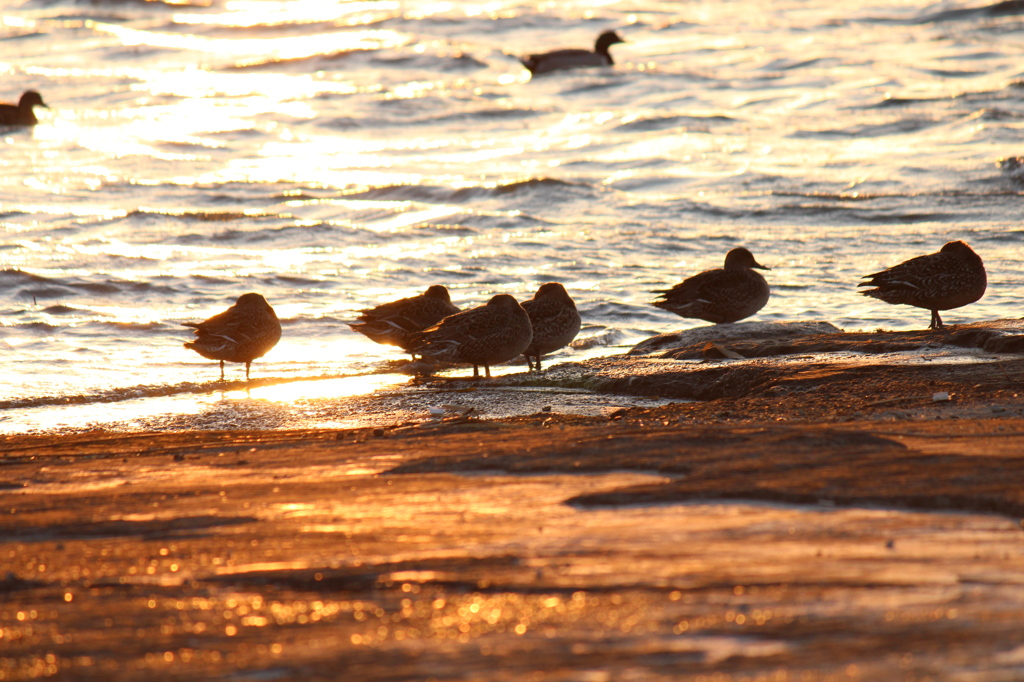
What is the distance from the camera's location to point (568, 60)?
116 ft

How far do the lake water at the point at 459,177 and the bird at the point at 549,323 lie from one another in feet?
4.30

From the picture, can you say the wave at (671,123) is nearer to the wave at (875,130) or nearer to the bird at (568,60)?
the wave at (875,130)

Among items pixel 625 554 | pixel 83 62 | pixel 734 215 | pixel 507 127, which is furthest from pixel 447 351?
pixel 83 62

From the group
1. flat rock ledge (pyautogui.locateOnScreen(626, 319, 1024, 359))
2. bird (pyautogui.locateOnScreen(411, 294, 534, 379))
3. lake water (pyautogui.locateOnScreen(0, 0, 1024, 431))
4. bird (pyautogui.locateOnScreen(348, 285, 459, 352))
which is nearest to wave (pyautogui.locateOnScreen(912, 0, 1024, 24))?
lake water (pyautogui.locateOnScreen(0, 0, 1024, 431))

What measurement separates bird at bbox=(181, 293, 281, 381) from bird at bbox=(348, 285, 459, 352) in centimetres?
85

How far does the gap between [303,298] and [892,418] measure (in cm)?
935

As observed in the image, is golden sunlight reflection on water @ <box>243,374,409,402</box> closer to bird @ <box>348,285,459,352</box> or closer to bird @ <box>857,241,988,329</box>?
bird @ <box>348,285,459,352</box>

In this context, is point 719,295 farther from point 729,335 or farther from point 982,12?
point 982,12

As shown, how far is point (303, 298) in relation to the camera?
14.2 meters

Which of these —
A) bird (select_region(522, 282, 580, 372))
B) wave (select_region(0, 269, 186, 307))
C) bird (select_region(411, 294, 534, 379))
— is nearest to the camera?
bird (select_region(411, 294, 534, 379))

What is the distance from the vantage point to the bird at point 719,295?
469 inches

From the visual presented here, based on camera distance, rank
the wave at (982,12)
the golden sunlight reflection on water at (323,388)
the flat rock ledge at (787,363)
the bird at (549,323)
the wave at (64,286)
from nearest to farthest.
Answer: the flat rock ledge at (787,363), the golden sunlight reflection on water at (323,388), the bird at (549,323), the wave at (64,286), the wave at (982,12)

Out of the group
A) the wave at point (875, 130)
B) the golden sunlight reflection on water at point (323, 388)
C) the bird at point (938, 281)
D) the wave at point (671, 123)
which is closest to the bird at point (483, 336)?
the golden sunlight reflection on water at point (323, 388)

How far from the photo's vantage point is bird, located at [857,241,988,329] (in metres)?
10.8
